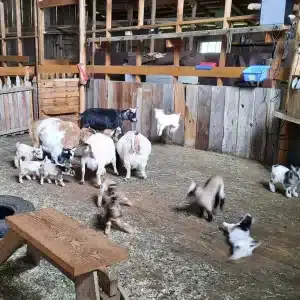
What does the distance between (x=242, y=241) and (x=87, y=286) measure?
1798mm

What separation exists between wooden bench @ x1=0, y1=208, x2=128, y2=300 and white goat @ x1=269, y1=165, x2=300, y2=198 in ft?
10.4

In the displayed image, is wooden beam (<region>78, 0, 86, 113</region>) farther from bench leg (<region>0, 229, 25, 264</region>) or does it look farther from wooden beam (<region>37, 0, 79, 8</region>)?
bench leg (<region>0, 229, 25, 264</region>)

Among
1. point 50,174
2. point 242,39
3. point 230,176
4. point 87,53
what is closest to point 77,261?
point 50,174

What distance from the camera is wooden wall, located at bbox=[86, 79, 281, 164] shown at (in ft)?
20.6

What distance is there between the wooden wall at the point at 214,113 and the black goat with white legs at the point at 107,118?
3.02 ft

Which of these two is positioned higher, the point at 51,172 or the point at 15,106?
the point at 15,106

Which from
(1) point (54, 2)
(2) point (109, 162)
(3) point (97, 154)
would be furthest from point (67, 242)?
(1) point (54, 2)

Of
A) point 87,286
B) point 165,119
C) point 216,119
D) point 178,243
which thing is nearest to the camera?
point 87,286

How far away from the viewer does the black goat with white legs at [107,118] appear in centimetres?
702

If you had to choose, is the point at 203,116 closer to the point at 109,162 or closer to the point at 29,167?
the point at 109,162

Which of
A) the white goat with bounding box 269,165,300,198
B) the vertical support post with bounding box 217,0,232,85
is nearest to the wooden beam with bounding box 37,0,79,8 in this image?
the vertical support post with bounding box 217,0,232,85

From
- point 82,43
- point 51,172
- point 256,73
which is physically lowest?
point 51,172

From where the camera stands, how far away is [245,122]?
21.5 feet

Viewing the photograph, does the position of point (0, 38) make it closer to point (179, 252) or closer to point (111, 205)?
point (111, 205)
